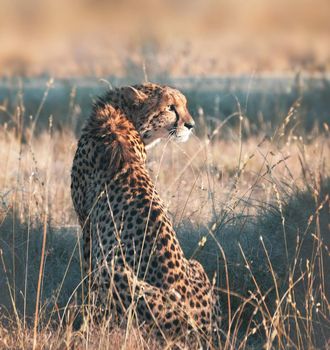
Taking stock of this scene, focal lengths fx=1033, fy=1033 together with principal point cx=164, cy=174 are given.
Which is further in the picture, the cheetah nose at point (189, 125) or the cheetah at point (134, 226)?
the cheetah nose at point (189, 125)

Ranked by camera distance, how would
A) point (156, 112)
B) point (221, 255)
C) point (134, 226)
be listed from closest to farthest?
1. point (134, 226)
2. point (221, 255)
3. point (156, 112)

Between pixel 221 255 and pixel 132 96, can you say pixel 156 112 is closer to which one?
pixel 132 96

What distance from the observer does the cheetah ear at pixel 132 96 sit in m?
4.28

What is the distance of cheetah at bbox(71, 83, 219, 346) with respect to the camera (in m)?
3.38

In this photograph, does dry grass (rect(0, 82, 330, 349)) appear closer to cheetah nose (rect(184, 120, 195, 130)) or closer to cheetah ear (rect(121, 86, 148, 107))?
cheetah nose (rect(184, 120, 195, 130))

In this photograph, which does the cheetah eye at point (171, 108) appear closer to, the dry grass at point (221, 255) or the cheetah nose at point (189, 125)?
the cheetah nose at point (189, 125)

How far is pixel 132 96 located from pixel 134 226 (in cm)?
85

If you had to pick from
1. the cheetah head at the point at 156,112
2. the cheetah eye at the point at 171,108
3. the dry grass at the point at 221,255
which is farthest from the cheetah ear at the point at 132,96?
the dry grass at the point at 221,255

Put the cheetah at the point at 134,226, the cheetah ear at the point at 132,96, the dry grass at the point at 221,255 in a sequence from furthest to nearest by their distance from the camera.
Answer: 1. the cheetah ear at the point at 132,96
2. the dry grass at the point at 221,255
3. the cheetah at the point at 134,226

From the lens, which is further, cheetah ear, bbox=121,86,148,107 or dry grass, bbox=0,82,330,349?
cheetah ear, bbox=121,86,148,107

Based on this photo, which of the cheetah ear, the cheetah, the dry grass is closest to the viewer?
the cheetah

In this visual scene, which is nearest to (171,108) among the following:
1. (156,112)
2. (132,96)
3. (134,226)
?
(156,112)

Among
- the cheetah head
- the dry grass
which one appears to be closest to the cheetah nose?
the cheetah head

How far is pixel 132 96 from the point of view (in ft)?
14.0
